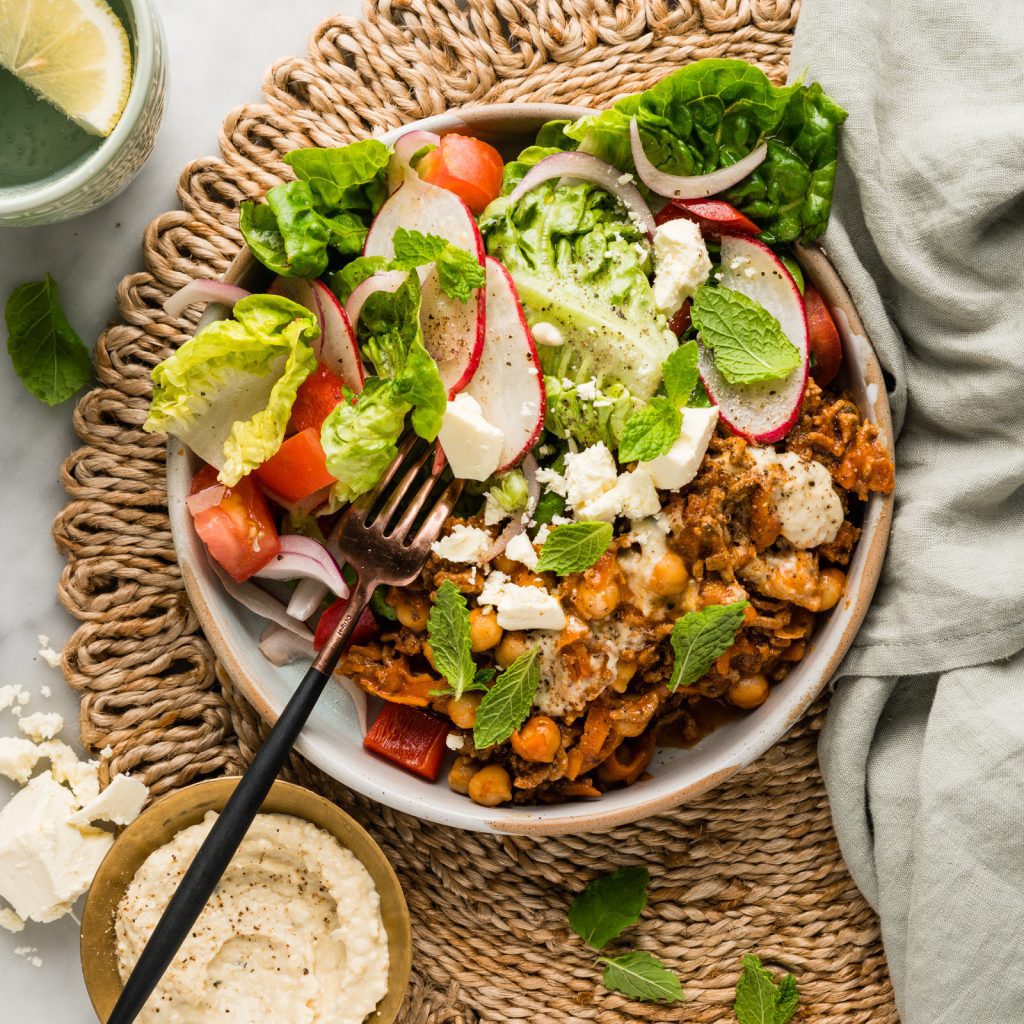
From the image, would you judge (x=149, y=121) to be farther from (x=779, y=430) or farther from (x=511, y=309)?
(x=779, y=430)

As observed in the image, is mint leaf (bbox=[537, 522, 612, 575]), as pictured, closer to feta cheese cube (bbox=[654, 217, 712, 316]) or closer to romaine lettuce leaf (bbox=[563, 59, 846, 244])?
feta cheese cube (bbox=[654, 217, 712, 316])

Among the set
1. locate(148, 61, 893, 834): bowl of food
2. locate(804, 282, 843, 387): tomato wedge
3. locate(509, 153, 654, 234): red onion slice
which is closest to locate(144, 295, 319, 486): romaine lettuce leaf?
locate(148, 61, 893, 834): bowl of food

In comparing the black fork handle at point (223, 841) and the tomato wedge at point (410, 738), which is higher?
the black fork handle at point (223, 841)

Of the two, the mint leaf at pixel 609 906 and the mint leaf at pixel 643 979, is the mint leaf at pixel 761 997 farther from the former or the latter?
the mint leaf at pixel 609 906

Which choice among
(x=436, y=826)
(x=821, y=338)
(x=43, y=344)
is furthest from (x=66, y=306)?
(x=821, y=338)

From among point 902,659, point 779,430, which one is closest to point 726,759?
point 902,659

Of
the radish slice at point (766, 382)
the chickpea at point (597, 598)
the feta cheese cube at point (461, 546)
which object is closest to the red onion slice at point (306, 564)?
the feta cheese cube at point (461, 546)

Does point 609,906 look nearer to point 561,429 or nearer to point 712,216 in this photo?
point 561,429
